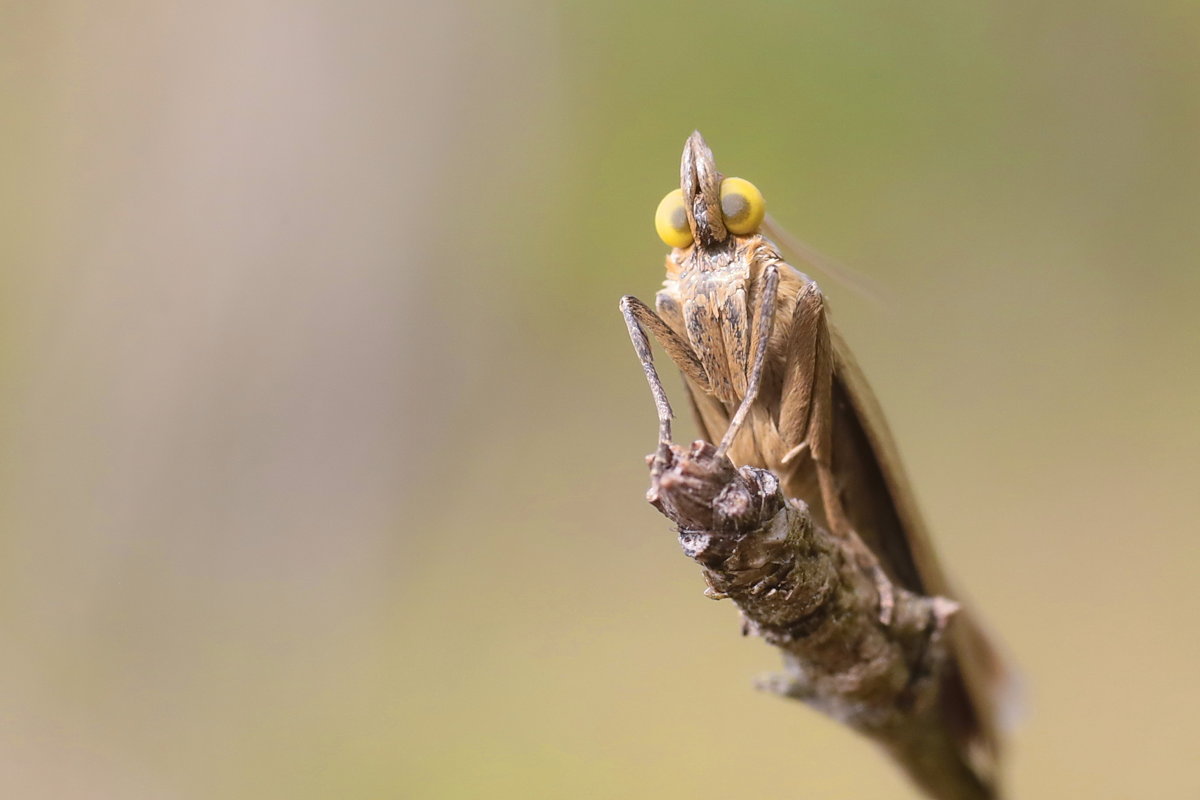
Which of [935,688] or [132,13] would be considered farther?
[132,13]

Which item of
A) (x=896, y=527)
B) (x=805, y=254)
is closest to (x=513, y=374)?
(x=805, y=254)

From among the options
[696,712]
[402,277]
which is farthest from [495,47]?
[696,712]

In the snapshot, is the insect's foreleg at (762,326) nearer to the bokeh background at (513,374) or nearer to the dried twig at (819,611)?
the dried twig at (819,611)

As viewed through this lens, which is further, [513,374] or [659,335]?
[513,374]

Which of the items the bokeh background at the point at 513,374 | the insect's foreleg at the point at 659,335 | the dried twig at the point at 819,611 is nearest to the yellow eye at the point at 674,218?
the insect's foreleg at the point at 659,335

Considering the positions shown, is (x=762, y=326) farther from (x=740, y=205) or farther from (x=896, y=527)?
(x=896, y=527)

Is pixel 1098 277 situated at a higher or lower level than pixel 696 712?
higher

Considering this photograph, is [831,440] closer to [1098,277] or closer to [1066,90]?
[1098,277]

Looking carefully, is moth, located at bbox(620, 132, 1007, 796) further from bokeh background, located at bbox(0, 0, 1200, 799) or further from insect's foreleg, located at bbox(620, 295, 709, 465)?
bokeh background, located at bbox(0, 0, 1200, 799)
